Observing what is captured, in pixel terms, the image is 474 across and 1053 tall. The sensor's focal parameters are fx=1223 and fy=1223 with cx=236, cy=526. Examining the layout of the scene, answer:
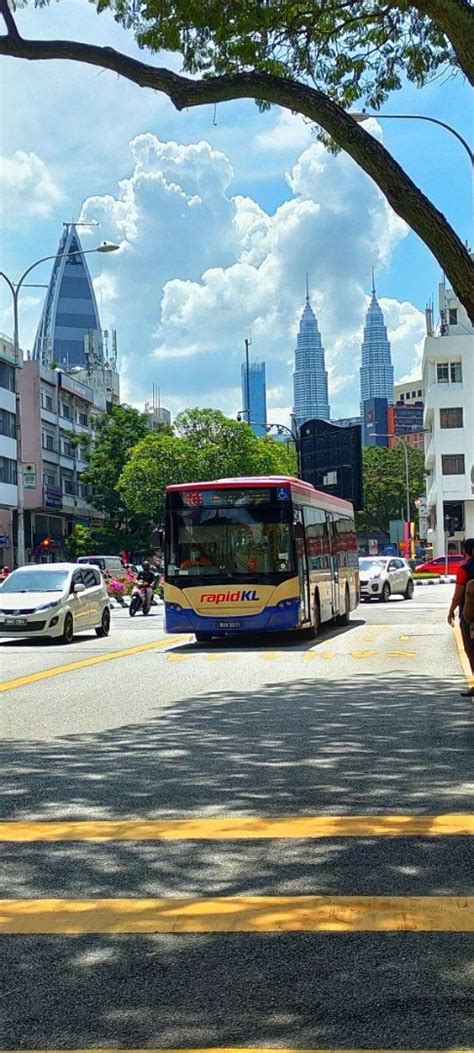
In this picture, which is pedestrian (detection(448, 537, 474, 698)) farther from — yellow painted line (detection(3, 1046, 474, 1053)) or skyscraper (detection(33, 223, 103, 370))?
skyscraper (detection(33, 223, 103, 370))

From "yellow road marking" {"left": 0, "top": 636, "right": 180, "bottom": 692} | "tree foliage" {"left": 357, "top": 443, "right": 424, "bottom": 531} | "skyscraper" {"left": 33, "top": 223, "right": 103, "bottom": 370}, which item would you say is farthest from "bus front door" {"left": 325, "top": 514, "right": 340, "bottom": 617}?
"skyscraper" {"left": 33, "top": 223, "right": 103, "bottom": 370}

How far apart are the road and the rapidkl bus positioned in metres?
8.44

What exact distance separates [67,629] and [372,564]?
2036 cm

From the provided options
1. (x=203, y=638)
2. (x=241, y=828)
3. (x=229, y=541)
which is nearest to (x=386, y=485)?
(x=203, y=638)

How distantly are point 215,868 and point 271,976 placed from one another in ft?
5.08

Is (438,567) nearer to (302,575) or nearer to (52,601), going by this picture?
(52,601)

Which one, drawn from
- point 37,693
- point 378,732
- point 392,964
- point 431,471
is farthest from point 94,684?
point 431,471

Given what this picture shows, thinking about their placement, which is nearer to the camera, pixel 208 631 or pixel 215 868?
pixel 215 868

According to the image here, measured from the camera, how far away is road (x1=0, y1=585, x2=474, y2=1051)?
3.91 meters

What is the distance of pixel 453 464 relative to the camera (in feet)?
265

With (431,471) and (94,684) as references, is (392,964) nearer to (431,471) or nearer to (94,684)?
(94,684)

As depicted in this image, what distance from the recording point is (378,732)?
33.7 feet

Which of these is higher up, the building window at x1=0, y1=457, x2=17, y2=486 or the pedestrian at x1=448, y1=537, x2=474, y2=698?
the building window at x1=0, y1=457, x2=17, y2=486

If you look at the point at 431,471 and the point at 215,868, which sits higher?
the point at 431,471
